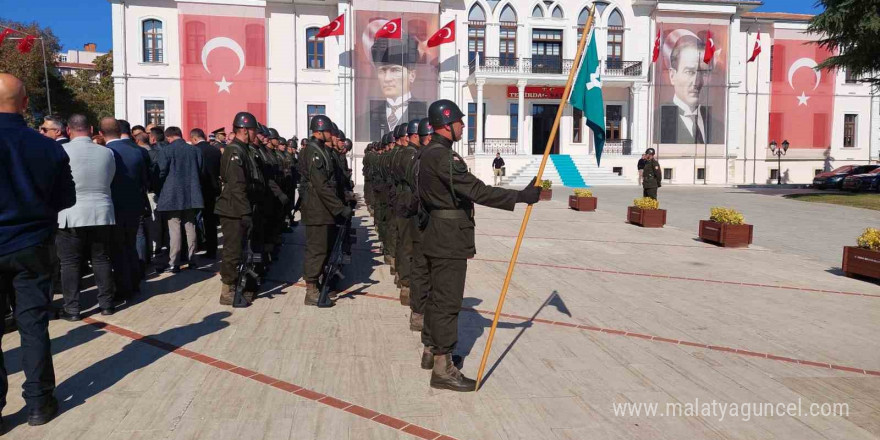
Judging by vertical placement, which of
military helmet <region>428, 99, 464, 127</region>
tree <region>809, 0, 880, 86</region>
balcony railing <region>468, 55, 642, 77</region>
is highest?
balcony railing <region>468, 55, 642, 77</region>

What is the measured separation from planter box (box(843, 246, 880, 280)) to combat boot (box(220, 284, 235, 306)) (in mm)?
8229

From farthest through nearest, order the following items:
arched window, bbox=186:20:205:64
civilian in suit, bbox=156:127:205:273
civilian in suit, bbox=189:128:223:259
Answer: arched window, bbox=186:20:205:64
civilian in suit, bbox=189:128:223:259
civilian in suit, bbox=156:127:205:273

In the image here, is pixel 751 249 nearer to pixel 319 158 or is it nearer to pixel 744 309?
pixel 744 309

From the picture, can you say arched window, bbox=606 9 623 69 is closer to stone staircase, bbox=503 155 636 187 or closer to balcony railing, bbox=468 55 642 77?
balcony railing, bbox=468 55 642 77

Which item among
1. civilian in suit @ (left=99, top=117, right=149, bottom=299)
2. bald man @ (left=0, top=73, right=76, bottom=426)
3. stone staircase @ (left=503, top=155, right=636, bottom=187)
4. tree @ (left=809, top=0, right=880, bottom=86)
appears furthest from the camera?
stone staircase @ (left=503, top=155, right=636, bottom=187)

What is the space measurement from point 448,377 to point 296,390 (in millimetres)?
1061

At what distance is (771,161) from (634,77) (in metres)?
12.1

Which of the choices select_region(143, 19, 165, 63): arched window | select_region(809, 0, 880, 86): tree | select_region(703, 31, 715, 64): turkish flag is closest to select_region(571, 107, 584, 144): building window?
select_region(703, 31, 715, 64): turkish flag

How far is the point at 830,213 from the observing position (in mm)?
18406

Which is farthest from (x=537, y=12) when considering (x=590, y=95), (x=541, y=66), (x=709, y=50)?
(x=590, y=95)

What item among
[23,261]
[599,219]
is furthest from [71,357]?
[599,219]

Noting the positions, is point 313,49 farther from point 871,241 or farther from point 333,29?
point 871,241

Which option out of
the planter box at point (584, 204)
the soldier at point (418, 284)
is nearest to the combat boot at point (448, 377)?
the soldier at point (418, 284)

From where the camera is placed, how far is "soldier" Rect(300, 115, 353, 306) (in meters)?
6.74
